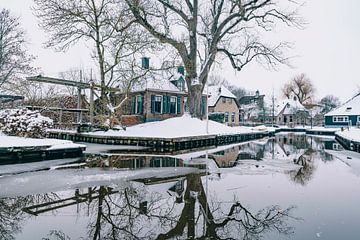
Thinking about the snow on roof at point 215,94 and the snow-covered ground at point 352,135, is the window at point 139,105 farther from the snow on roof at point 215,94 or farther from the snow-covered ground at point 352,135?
the snow-covered ground at point 352,135

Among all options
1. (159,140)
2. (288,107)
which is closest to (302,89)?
(288,107)

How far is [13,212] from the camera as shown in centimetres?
496

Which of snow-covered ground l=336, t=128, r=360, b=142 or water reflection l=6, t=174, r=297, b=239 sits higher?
snow-covered ground l=336, t=128, r=360, b=142

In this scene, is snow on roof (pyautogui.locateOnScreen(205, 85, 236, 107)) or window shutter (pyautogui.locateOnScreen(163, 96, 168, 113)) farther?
snow on roof (pyautogui.locateOnScreen(205, 85, 236, 107))

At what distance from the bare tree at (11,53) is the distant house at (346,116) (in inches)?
1680

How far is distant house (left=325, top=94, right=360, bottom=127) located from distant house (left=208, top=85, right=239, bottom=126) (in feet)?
50.3

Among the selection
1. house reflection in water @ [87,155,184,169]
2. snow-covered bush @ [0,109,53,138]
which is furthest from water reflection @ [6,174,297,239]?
snow-covered bush @ [0,109,53,138]

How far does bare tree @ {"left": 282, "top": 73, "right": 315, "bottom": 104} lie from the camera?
7275cm

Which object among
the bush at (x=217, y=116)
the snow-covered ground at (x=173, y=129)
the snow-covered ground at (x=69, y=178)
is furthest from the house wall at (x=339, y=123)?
the snow-covered ground at (x=69, y=178)

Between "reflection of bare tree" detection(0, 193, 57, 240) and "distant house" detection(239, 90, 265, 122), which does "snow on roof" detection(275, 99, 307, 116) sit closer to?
"distant house" detection(239, 90, 265, 122)

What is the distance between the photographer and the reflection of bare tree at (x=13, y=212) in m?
4.20

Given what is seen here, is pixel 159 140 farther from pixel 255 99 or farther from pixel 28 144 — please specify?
pixel 255 99

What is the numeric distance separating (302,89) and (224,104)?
3877 cm

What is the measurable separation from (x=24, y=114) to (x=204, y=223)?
38.2 feet
